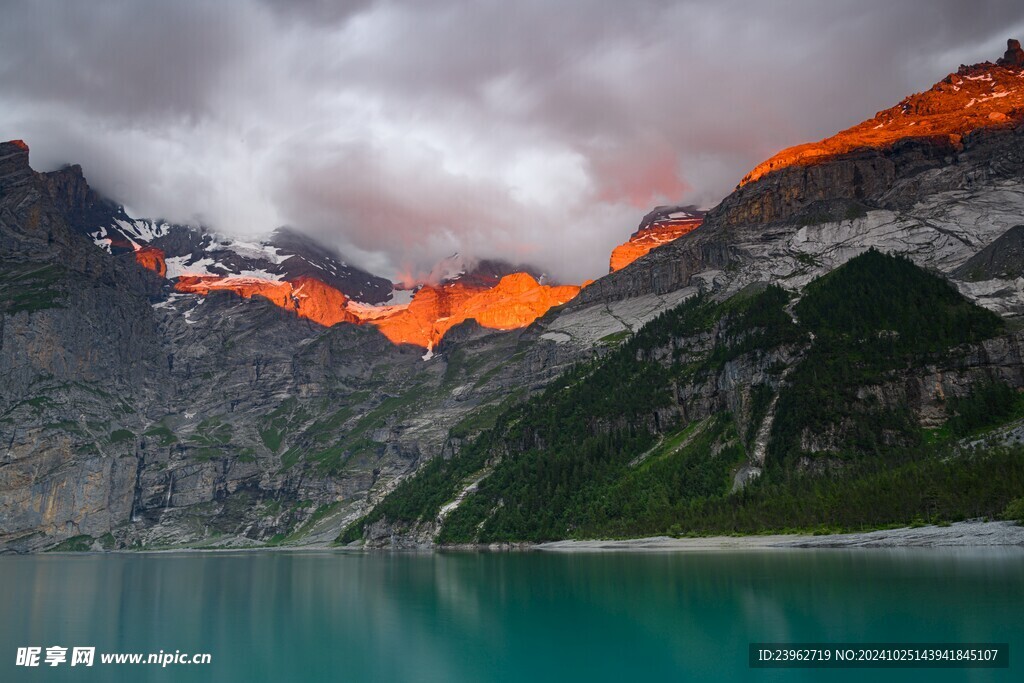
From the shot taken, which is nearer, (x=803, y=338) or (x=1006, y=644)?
(x=1006, y=644)

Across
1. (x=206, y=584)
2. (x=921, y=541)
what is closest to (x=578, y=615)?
(x=921, y=541)

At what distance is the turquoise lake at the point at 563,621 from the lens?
42156 millimetres

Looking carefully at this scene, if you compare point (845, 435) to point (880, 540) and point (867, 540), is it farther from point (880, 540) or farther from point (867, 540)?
point (880, 540)

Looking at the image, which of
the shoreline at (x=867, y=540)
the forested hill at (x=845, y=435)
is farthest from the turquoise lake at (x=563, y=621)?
the forested hill at (x=845, y=435)

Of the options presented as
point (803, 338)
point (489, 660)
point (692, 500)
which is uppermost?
point (803, 338)

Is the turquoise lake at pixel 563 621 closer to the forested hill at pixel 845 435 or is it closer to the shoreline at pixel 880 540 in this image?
the shoreline at pixel 880 540

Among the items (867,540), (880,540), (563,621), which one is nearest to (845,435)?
(867,540)

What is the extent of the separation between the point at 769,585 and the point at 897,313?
147299 mm

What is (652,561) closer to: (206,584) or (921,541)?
(921,541)

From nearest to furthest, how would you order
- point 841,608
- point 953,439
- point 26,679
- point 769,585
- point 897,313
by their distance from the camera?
point 26,679 < point 841,608 < point 769,585 < point 953,439 < point 897,313

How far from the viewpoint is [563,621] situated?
56312mm

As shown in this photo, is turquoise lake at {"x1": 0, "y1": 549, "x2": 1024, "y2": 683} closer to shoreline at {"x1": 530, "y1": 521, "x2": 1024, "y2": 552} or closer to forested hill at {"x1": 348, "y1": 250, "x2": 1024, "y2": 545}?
shoreline at {"x1": 530, "y1": 521, "x2": 1024, "y2": 552}

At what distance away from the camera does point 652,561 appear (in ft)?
343

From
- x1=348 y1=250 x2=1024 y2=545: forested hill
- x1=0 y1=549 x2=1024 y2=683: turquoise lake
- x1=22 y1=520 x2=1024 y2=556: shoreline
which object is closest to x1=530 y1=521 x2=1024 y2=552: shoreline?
x1=22 y1=520 x2=1024 y2=556: shoreline
